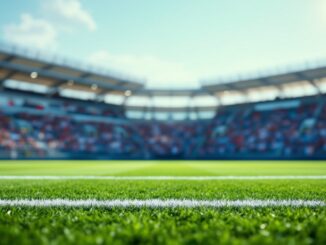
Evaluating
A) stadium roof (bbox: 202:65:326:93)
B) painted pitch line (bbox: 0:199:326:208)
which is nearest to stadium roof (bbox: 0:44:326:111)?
stadium roof (bbox: 202:65:326:93)

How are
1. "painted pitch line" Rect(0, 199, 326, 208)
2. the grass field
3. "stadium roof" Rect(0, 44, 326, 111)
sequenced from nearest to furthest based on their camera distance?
the grass field, "painted pitch line" Rect(0, 199, 326, 208), "stadium roof" Rect(0, 44, 326, 111)

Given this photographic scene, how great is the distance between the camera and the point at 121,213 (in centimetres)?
355

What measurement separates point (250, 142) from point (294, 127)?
546 centimetres

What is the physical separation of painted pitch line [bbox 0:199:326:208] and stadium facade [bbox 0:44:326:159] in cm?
2897

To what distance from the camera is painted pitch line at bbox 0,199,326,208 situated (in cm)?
414

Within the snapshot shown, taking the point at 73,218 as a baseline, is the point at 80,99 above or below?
above

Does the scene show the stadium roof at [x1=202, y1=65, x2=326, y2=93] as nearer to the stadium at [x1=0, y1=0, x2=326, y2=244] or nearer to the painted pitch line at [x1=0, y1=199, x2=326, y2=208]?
the stadium at [x1=0, y1=0, x2=326, y2=244]

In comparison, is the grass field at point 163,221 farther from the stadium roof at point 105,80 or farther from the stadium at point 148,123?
the stadium roof at point 105,80

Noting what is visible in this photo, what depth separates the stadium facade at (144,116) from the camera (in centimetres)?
3469

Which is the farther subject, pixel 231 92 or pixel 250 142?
pixel 231 92

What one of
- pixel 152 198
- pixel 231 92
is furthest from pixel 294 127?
pixel 152 198

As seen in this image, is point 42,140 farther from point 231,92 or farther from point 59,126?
point 231,92

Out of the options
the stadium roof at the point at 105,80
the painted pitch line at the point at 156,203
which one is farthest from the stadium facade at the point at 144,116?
the painted pitch line at the point at 156,203

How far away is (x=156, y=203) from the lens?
4.32m
